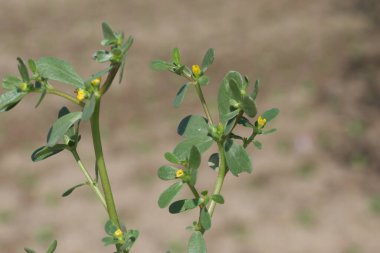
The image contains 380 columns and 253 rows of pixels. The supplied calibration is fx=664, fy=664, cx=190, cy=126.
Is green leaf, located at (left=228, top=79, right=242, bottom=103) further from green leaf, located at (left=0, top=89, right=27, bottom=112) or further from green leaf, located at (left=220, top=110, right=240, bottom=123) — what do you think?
green leaf, located at (left=0, top=89, right=27, bottom=112)

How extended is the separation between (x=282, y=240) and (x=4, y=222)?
1.90 meters

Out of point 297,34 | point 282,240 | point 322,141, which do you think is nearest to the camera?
point 282,240

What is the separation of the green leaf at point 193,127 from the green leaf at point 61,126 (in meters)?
0.11

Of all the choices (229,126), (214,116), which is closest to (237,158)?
(229,126)

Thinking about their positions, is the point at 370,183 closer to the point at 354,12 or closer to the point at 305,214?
the point at 305,214

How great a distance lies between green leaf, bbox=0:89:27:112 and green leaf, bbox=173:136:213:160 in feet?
0.54

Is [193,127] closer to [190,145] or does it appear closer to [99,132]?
[190,145]

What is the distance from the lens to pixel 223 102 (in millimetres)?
672

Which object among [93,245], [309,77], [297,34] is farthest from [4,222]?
[297,34]

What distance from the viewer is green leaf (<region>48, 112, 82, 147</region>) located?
0.61m

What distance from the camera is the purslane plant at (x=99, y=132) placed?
59 centimetres

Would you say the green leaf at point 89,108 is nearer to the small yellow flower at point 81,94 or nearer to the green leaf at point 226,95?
the small yellow flower at point 81,94

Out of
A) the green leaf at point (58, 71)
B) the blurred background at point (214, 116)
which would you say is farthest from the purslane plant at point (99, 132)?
the blurred background at point (214, 116)

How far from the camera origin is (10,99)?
62 centimetres
